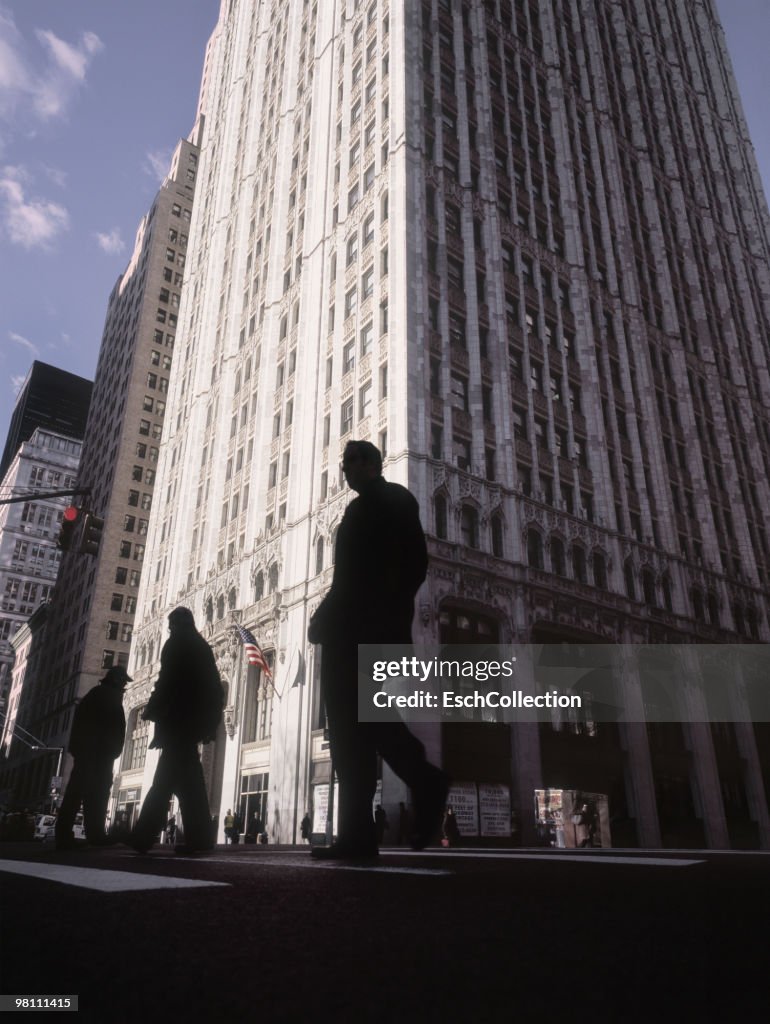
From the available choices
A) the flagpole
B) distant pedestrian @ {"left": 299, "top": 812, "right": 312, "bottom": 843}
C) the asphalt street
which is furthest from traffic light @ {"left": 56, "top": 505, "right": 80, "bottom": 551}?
the flagpole

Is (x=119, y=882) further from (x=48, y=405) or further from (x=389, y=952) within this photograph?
(x=48, y=405)

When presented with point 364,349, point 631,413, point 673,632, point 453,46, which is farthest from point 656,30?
point 673,632

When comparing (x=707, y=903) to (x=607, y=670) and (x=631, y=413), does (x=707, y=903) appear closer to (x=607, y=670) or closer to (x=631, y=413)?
(x=607, y=670)

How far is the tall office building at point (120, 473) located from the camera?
206 feet

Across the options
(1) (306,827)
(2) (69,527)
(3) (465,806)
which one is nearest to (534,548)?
(3) (465,806)

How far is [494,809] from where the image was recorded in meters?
25.2

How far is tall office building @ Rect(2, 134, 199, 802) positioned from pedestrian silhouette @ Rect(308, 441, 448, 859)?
5682 centimetres

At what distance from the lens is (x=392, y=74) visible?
37031 millimetres

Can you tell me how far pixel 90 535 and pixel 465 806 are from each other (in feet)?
57.6

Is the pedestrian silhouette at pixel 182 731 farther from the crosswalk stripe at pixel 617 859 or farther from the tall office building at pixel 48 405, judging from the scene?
the tall office building at pixel 48 405

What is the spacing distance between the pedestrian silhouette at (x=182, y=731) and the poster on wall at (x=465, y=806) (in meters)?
19.4

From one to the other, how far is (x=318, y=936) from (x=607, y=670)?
106 feet

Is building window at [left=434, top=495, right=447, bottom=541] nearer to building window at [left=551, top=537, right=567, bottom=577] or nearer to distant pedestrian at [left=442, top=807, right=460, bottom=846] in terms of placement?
building window at [left=551, top=537, right=567, bottom=577]

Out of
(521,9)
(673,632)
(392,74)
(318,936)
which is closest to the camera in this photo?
(318,936)
